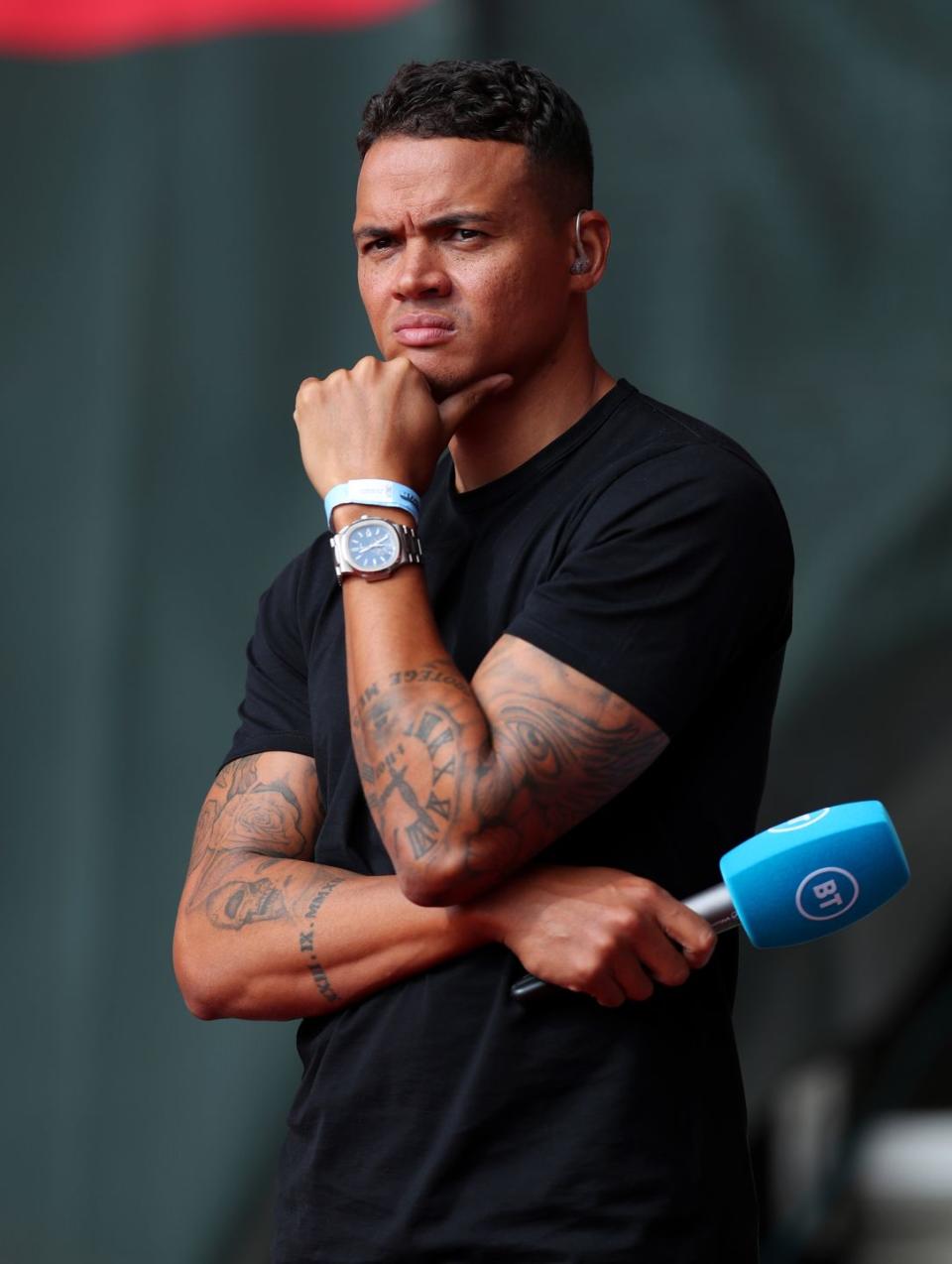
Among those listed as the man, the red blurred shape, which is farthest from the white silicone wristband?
the red blurred shape

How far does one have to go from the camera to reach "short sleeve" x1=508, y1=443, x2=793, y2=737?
1.53 metres

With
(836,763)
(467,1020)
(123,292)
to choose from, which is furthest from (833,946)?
(123,292)

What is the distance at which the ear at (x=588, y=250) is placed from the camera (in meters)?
1.84

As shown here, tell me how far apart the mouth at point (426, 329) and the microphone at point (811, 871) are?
588 mm

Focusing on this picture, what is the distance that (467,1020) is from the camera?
1.58 m

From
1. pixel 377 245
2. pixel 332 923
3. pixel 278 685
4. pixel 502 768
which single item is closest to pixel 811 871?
pixel 502 768

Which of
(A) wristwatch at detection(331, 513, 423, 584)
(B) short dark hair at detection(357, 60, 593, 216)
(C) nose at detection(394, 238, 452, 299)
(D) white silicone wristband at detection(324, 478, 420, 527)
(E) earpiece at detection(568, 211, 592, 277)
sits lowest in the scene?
(A) wristwatch at detection(331, 513, 423, 584)

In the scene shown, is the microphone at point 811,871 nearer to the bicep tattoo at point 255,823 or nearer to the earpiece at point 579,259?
the bicep tattoo at point 255,823

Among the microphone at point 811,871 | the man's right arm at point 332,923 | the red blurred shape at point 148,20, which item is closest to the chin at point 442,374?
the man's right arm at point 332,923

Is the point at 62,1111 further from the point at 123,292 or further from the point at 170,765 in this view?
the point at 123,292

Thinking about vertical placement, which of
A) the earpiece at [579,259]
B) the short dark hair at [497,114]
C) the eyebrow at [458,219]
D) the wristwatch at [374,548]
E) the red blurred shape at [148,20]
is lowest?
the wristwatch at [374,548]

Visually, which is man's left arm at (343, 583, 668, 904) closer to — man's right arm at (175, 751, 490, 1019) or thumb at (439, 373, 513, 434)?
man's right arm at (175, 751, 490, 1019)

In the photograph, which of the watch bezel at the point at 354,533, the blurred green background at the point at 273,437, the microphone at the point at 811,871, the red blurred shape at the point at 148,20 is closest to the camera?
the microphone at the point at 811,871

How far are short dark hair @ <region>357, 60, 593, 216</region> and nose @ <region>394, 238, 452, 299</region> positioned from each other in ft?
0.41
